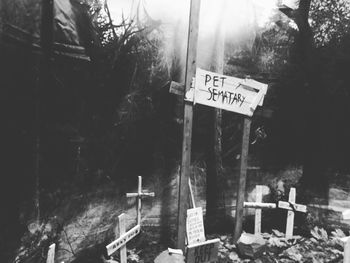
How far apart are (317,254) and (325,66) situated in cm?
312

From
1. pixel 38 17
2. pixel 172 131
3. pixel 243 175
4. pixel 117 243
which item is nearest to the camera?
pixel 38 17

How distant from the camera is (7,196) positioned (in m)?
3.00

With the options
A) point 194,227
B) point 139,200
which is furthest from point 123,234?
point 194,227

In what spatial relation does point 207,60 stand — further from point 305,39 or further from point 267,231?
point 267,231

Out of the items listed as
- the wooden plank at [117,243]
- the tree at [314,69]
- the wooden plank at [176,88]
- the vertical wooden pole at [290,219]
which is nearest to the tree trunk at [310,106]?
the tree at [314,69]

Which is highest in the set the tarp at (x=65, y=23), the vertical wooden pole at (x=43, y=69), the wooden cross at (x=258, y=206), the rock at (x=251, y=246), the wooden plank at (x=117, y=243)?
the tarp at (x=65, y=23)

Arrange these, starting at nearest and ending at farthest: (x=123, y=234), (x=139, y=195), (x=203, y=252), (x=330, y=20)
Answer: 1. (x=123, y=234)
2. (x=203, y=252)
3. (x=139, y=195)
4. (x=330, y=20)

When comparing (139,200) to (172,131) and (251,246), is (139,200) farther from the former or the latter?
(251,246)

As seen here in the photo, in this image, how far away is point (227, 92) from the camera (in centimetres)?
446

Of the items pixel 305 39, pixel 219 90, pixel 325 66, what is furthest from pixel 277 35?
pixel 219 90

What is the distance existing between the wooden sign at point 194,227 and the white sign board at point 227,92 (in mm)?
1562

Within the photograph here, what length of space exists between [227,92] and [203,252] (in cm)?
225

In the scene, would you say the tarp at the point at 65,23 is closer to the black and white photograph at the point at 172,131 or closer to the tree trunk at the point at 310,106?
the black and white photograph at the point at 172,131

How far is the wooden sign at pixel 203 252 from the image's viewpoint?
4.17 m
